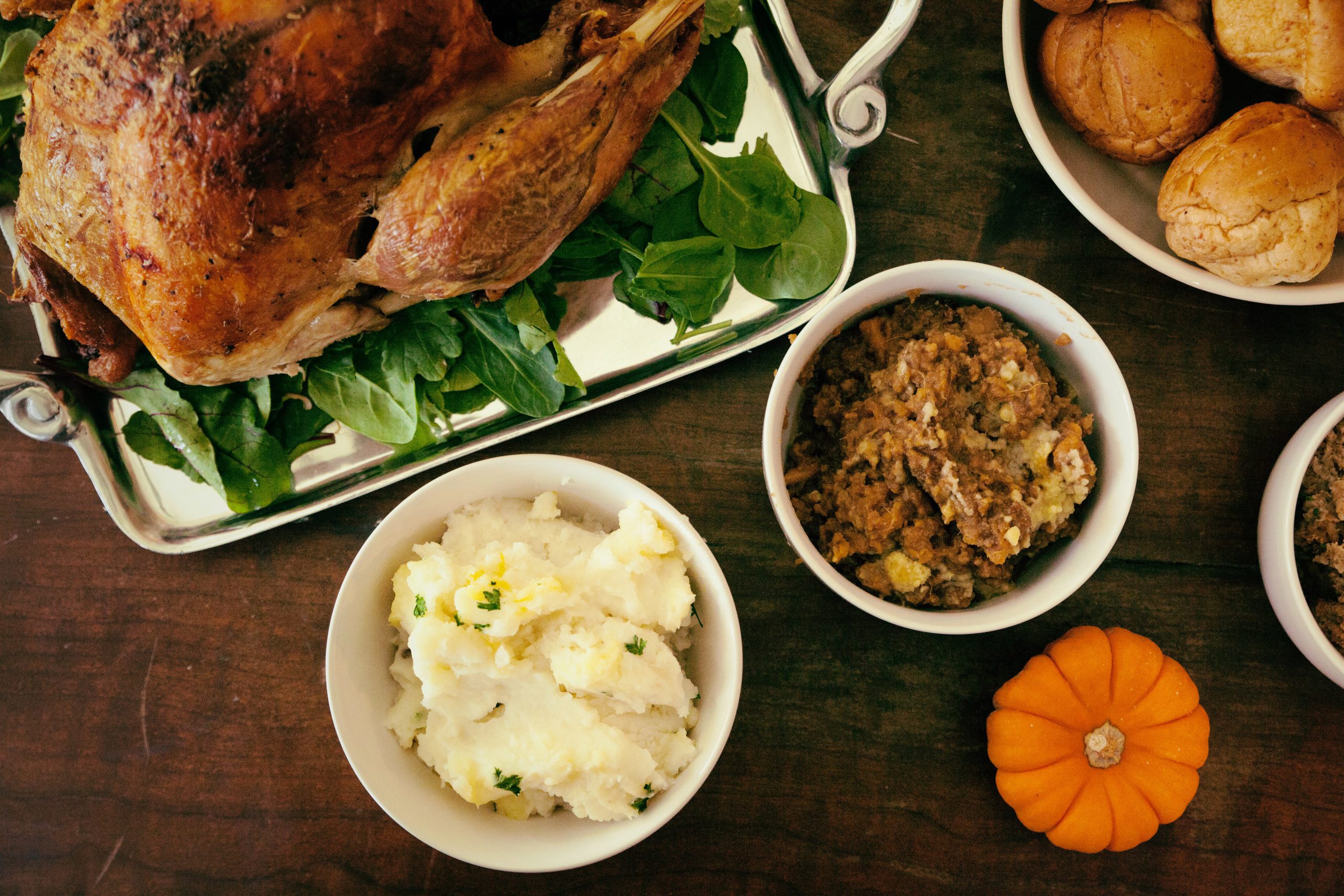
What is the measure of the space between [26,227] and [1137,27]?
67.2 inches

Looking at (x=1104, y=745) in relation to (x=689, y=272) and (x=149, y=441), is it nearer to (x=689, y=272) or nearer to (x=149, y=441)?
(x=689, y=272)

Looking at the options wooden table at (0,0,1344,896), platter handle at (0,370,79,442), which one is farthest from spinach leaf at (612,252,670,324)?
platter handle at (0,370,79,442)

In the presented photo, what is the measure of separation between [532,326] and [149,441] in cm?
76

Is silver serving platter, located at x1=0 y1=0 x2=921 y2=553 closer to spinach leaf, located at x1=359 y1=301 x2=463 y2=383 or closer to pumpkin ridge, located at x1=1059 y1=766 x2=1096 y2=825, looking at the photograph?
spinach leaf, located at x1=359 y1=301 x2=463 y2=383

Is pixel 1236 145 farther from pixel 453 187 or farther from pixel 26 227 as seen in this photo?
pixel 26 227

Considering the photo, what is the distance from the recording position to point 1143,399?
5.22 feet

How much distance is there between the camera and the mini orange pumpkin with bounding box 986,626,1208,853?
1.45 m

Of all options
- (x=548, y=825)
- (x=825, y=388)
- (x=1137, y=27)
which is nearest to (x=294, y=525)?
(x=548, y=825)

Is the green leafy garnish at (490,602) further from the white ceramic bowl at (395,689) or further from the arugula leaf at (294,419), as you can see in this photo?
the arugula leaf at (294,419)

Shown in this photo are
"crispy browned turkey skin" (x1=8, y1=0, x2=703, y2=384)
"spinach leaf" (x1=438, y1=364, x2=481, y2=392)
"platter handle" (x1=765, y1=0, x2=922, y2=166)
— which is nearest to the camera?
"crispy browned turkey skin" (x1=8, y1=0, x2=703, y2=384)

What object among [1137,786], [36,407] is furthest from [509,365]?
[1137,786]

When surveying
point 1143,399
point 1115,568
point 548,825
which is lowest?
point 1115,568

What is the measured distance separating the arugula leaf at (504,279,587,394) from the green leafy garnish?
0.43 metres

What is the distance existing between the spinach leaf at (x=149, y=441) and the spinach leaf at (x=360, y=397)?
306 mm
